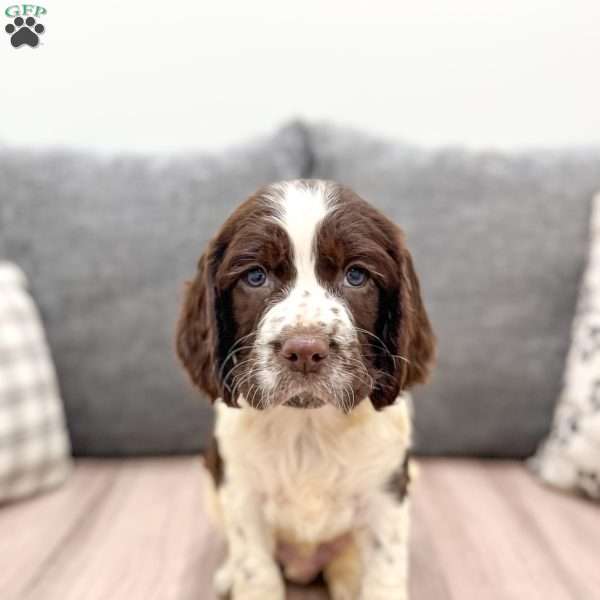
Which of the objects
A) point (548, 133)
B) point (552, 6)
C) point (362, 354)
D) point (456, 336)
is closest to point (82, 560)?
point (362, 354)

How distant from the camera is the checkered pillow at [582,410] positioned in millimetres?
2176

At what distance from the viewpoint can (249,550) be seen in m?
1.53

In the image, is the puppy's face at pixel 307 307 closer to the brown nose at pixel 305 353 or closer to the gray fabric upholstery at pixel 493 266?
the brown nose at pixel 305 353

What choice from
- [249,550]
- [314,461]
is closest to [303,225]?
[314,461]

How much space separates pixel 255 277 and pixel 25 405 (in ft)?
3.97

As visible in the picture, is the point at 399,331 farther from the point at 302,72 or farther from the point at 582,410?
the point at 302,72

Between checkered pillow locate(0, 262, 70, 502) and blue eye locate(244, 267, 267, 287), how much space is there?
1.18 m

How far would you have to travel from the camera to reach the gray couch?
7.97 ft

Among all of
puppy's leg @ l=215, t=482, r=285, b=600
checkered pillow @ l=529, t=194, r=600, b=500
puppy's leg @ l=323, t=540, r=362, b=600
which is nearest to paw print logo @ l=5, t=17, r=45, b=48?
puppy's leg @ l=215, t=482, r=285, b=600

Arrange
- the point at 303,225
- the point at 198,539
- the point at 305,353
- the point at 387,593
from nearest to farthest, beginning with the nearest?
the point at 305,353
the point at 303,225
the point at 387,593
the point at 198,539

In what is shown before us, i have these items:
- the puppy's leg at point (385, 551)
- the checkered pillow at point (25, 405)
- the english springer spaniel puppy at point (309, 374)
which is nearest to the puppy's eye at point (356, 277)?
the english springer spaniel puppy at point (309, 374)

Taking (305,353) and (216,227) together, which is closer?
(305,353)

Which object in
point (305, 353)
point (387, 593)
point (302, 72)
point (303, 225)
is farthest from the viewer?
point (302, 72)

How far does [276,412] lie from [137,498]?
97 centimetres
